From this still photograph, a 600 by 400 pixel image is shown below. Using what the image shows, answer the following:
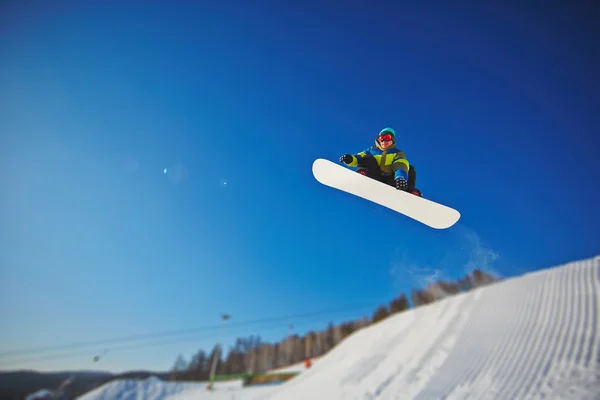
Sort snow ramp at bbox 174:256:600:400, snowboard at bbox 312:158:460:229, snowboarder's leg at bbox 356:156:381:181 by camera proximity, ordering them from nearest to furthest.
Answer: snowboarder's leg at bbox 356:156:381:181 → snowboard at bbox 312:158:460:229 → snow ramp at bbox 174:256:600:400

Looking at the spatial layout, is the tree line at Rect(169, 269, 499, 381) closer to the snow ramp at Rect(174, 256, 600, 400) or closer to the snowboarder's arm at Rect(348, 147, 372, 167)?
the snow ramp at Rect(174, 256, 600, 400)

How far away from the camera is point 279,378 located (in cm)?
3084

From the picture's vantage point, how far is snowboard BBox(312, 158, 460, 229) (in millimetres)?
4391

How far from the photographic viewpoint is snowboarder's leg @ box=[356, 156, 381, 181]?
3977 millimetres

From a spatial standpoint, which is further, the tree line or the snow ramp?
the tree line

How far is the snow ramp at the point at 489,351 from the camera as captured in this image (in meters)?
12.8

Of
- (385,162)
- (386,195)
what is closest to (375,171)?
(385,162)

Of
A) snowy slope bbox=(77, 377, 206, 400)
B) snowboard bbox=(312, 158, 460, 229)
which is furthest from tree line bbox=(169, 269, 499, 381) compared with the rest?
snowboard bbox=(312, 158, 460, 229)

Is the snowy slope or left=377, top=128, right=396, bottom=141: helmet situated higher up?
left=377, top=128, right=396, bottom=141: helmet

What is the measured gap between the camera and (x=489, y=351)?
52.8 feet

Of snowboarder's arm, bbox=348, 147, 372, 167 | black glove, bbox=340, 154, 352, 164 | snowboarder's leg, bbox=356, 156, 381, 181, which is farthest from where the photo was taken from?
snowboarder's leg, bbox=356, 156, 381, 181

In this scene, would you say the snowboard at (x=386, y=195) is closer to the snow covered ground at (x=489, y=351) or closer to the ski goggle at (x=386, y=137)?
the ski goggle at (x=386, y=137)

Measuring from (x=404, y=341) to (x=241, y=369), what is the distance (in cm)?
5347

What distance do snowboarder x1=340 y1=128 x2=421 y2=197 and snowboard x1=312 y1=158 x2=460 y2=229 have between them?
0.20 metres
